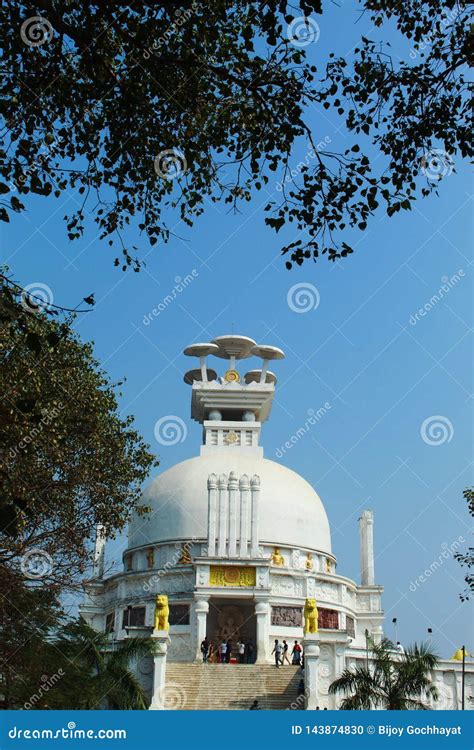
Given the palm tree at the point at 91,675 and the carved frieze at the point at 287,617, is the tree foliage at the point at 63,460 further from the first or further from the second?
the carved frieze at the point at 287,617

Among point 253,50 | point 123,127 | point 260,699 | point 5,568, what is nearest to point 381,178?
point 253,50

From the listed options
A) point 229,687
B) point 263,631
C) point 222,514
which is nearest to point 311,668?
point 229,687

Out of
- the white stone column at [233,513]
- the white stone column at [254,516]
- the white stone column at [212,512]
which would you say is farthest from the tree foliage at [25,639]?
the white stone column at [254,516]

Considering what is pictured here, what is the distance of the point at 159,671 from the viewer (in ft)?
91.1

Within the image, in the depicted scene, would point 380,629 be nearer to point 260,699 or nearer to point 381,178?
point 260,699

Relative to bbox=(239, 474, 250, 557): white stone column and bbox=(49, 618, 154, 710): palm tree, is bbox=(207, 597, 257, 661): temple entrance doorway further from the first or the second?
bbox=(49, 618, 154, 710): palm tree

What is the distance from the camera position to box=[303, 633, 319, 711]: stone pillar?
26.8 metres

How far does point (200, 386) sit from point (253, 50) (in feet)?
113

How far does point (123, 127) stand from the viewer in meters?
11.0

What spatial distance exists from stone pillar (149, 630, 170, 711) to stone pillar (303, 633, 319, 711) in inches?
180

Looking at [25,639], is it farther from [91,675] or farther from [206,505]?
[206,505]

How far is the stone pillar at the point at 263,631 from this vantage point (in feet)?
108

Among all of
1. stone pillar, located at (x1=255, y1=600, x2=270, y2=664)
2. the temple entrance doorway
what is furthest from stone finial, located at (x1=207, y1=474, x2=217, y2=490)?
stone pillar, located at (x1=255, y1=600, x2=270, y2=664)

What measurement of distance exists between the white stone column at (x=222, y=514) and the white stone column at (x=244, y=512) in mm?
638
